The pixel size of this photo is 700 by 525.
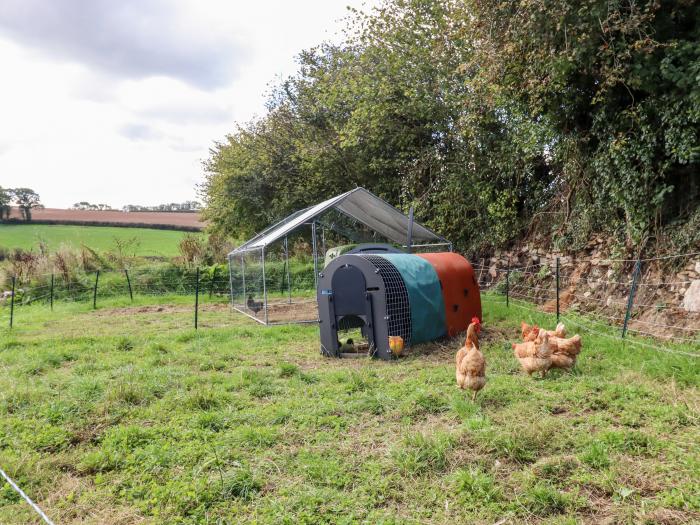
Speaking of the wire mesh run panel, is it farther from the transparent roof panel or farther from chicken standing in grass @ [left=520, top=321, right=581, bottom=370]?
the transparent roof panel

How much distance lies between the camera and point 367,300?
6973mm

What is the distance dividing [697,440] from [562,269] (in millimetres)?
7321

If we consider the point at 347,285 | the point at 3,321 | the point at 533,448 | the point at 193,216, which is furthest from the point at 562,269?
the point at 193,216

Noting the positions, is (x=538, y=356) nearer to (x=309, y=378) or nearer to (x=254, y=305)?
(x=309, y=378)

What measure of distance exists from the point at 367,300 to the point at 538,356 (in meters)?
2.69

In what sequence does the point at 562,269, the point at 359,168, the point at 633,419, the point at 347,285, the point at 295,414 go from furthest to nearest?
the point at 359,168, the point at 562,269, the point at 347,285, the point at 295,414, the point at 633,419

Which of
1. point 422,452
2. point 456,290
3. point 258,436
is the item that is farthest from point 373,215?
point 422,452

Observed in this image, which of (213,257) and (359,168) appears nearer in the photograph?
(359,168)

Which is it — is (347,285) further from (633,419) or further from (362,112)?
(362,112)

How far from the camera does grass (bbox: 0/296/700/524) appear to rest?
111 inches

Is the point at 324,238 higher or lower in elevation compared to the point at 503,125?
lower

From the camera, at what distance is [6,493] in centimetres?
310

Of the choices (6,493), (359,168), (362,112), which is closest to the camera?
(6,493)

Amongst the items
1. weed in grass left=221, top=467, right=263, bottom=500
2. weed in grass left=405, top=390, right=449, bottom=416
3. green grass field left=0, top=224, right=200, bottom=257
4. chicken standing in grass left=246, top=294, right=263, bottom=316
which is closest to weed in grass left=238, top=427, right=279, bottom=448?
weed in grass left=221, top=467, right=263, bottom=500
